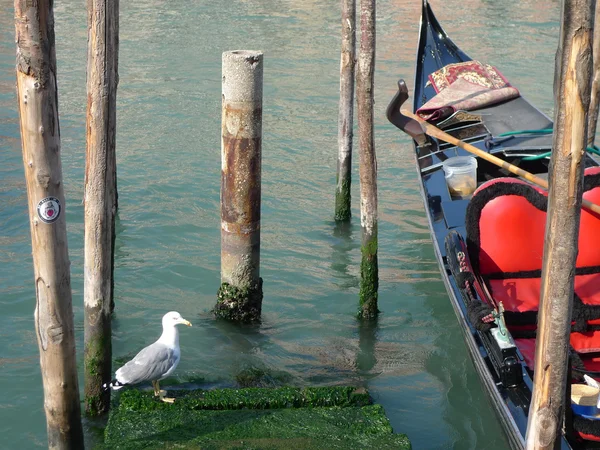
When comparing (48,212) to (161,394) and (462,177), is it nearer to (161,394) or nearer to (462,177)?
(161,394)

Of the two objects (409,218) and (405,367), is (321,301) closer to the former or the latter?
(405,367)

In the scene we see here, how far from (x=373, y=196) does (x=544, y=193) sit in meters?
1.03

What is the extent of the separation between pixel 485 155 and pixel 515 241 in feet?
3.91

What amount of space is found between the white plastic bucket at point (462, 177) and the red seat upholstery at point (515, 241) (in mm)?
964

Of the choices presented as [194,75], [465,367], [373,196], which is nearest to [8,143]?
[194,75]

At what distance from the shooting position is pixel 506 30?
50.7ft

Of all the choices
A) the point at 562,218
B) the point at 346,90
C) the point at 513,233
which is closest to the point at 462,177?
the point at 513,233

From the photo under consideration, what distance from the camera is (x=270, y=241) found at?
6938 millimetres

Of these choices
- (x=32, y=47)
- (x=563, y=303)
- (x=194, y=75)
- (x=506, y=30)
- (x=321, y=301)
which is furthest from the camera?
(x=506, y=30)

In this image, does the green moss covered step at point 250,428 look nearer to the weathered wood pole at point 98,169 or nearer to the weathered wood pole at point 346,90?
the weathered wood pole at point 98,169

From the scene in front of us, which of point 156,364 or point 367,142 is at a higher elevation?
point 367,142

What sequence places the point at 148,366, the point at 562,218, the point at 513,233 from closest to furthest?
1. the point at 562,218
2. the point at 148,366
3. the point at 513,233

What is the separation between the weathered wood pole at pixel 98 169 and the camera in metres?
3.70

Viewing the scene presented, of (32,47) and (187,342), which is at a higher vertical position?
(32,47)
